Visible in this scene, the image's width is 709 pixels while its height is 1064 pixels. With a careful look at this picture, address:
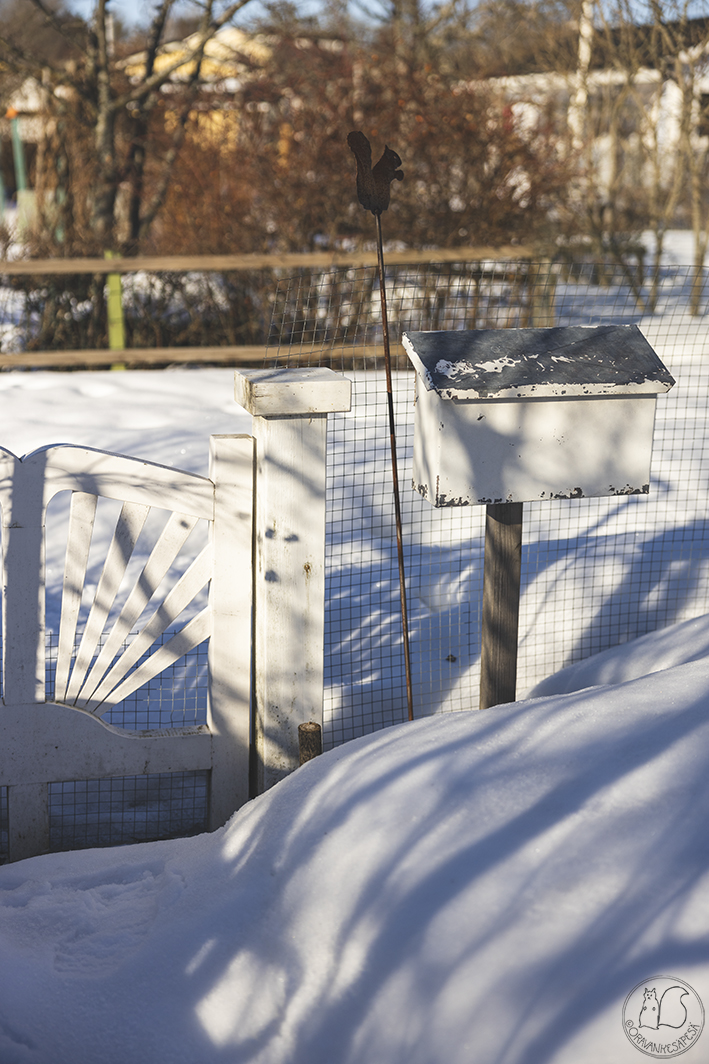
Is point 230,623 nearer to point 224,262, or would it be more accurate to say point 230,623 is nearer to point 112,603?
point 112,603

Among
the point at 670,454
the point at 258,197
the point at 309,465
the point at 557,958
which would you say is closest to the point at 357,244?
the point at 258,197

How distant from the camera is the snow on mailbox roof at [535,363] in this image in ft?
8.52

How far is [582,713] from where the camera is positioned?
2.17m

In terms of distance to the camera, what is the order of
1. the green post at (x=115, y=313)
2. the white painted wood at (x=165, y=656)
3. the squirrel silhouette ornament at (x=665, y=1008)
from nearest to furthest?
the squirrel silhouette ornament at (x=665, y=1008), the white painted wood at (x=165, y=656), the green post at (x=115, y=313)

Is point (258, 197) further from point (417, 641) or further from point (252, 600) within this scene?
point (252, 600)

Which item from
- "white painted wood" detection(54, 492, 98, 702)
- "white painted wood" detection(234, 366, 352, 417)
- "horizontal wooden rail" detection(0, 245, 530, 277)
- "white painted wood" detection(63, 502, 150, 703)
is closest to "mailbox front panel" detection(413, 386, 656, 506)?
"white painted wood" detection(234, 366, 352, 417)

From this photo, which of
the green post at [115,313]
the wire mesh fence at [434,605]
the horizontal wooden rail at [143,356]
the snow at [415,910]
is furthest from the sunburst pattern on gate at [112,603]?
the green post at [115,313]

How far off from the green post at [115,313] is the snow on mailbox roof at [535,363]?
6233 mm

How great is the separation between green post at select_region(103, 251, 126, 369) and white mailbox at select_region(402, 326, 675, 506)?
20.4 ft

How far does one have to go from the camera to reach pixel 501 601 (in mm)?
2893

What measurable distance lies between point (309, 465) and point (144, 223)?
7.73 meters

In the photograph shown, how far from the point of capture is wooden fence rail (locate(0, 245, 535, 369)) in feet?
25.6

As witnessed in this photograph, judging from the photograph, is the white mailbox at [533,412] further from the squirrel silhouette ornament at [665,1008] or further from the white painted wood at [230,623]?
the squirrel silhouette ornament at [665,1008]

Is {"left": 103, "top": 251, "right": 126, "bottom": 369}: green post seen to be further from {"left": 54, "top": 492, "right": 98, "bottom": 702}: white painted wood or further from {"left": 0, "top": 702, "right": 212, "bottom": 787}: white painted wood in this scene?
{"left": 0, "top": 702, "right": 212, "bottom": 787}: white painted wood
